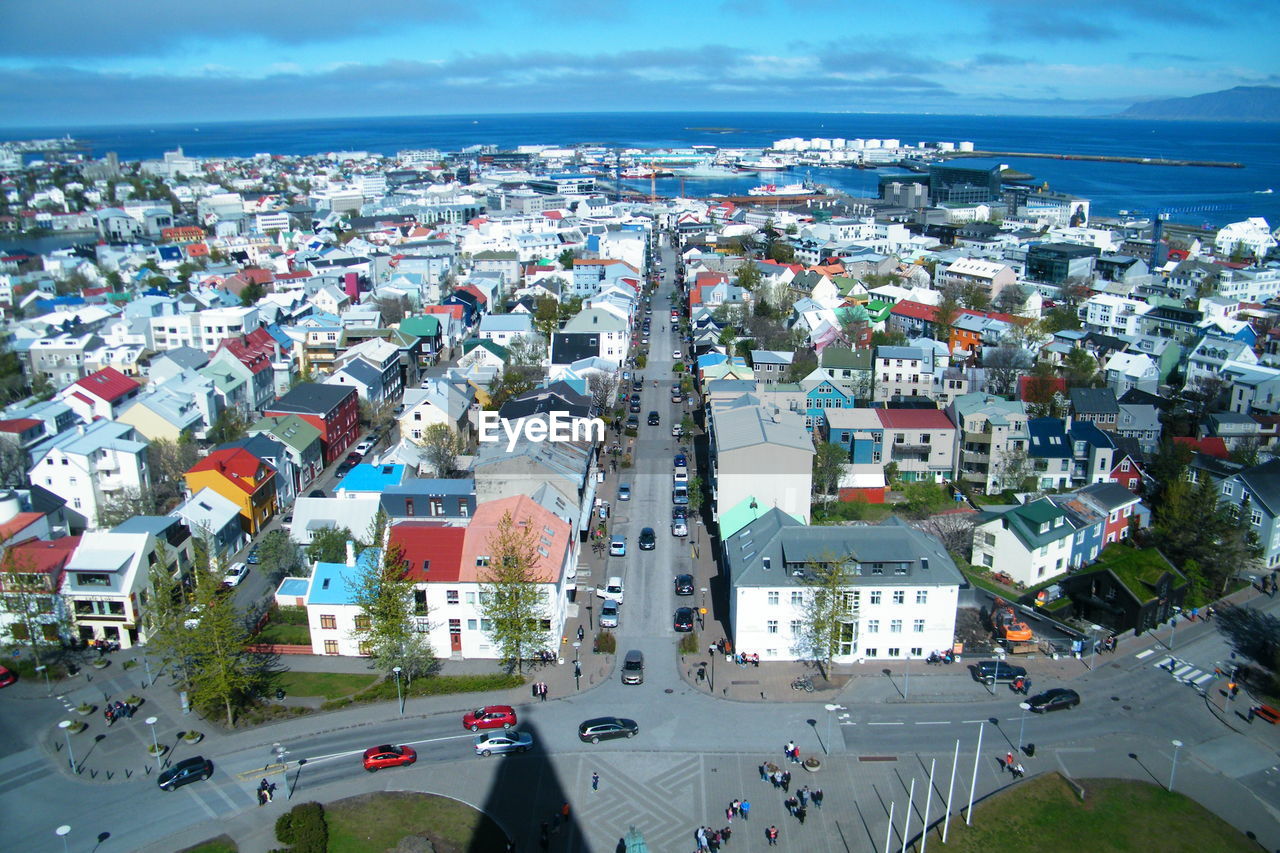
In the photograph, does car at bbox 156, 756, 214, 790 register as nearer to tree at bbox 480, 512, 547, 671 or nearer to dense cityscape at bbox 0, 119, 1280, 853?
dense cityscape at bbox 0, 119, 1280, 853

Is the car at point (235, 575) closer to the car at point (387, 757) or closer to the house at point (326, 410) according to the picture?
the house at point (326, 410)

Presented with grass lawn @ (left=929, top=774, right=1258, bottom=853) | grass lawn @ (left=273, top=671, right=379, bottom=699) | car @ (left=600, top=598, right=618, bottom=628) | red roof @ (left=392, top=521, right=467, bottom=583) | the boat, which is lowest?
grass lawn @ (left=929, top=774, right=1258, bottom=853)

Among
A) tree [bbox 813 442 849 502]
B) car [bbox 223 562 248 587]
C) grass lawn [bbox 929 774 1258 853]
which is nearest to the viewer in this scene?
grass lawn [bbox 929 774 1258 853]

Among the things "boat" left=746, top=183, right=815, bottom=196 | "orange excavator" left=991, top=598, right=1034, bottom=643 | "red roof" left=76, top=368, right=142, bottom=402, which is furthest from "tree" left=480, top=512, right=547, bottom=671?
"boat" left=746, top=183, right=815, bottom=196

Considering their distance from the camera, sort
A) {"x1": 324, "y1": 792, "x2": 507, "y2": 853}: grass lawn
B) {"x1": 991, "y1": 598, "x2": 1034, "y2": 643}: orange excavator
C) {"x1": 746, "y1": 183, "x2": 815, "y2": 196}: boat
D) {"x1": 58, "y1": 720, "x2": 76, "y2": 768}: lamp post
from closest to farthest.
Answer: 1. {"x1": 324, "y1": 792, "x2": 507, "y2": 853}: grass lawn
2. {"x1": 58, "y1": 720, "x2": 76, "y2": 768}: lamp post
3. {"x1": 991, "y1": 598, "x2": 1034, "y2": 643}: orange excavator
4. {"x1": 746, "y1": 183, "x2": 815, "y2": 196}: boat

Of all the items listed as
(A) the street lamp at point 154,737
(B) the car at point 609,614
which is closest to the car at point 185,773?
(A) the street lamp at point 154,737

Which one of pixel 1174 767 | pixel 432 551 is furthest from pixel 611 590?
pixel 1174 767

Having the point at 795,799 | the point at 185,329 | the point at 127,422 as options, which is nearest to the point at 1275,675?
the point at 795,799

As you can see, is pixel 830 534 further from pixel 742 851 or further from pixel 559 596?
pixel 742 851
